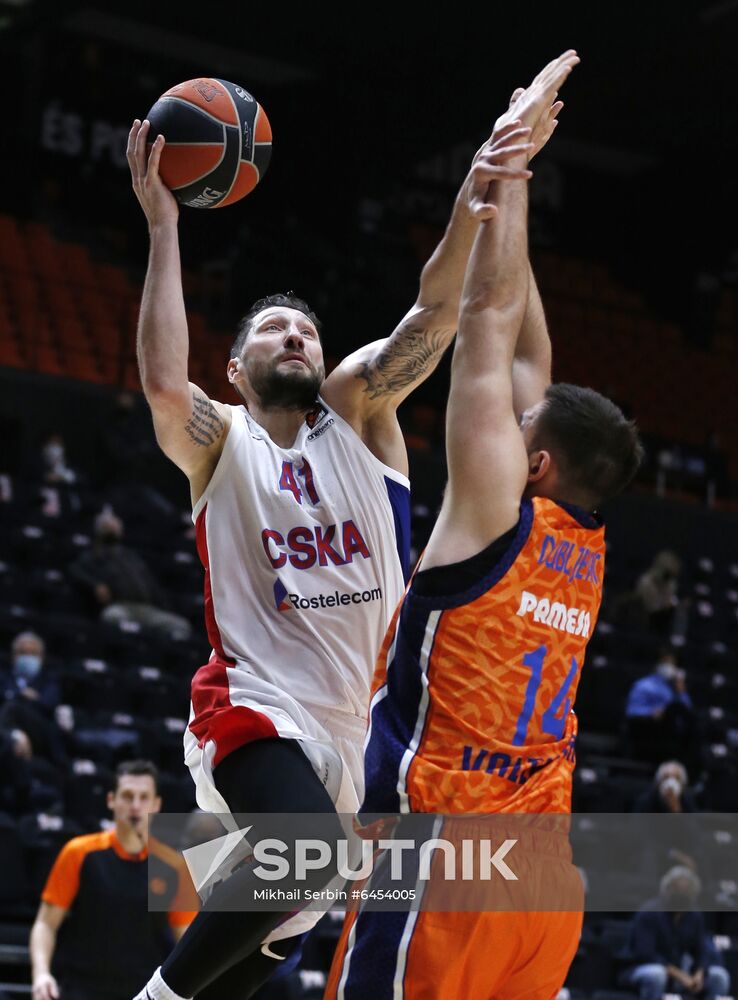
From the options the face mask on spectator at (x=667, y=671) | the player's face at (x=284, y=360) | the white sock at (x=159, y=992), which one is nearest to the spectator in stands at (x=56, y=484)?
the face mask on spectator at (x=667, y=671)

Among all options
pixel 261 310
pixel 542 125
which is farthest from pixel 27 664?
pixel 542 125

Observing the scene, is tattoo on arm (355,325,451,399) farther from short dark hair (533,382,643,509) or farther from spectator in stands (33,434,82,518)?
spectator in stands (33,434,82,518)

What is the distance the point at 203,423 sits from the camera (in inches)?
178

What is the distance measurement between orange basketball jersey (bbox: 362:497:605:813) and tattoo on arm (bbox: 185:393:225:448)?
124 centimetres

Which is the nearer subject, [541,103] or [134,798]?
[541,103]

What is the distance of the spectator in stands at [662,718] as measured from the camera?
1361cm

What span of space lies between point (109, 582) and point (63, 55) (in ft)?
37.9

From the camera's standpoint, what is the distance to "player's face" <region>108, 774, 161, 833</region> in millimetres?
7805

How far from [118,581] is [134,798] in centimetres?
538

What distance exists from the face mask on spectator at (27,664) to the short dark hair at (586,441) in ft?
26.1

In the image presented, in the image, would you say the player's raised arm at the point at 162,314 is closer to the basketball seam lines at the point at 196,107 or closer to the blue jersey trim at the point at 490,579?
the basketball seam lines at the point at 196,107

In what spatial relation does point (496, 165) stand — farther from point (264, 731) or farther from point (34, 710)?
point (34, 710)

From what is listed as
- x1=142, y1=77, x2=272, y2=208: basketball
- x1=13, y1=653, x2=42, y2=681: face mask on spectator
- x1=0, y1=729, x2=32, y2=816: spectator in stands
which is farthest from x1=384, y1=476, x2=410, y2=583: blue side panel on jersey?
x1=13, y1=653, x2=42, y2=681: face mask on spectator

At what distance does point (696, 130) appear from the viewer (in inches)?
899
